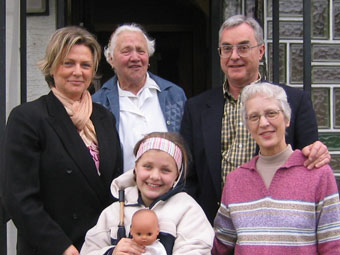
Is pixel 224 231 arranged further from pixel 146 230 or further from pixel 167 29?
pixel 167 29

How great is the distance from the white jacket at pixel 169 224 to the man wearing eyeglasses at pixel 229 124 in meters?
0.34

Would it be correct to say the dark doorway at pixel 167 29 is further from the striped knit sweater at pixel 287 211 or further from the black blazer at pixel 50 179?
the striped knit sweater at pixel 287 211

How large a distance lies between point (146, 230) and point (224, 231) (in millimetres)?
360

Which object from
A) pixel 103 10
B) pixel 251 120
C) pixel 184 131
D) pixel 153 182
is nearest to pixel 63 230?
pixel 153 182

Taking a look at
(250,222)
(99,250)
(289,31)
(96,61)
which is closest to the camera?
(250,222)

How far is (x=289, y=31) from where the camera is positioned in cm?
405

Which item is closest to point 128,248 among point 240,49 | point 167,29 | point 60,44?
point 60,44

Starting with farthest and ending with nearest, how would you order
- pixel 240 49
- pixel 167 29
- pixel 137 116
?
pixel 167 29
pixel 137 116
pixel 240 49

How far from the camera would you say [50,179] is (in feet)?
7.85

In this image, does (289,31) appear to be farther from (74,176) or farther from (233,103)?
(74,176)

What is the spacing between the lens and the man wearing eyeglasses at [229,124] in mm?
2525

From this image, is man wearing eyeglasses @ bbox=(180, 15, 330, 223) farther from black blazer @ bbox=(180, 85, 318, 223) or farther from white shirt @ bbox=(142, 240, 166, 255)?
white shirt @ bbox=(142, 240, 166, 255)

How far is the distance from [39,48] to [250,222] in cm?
270

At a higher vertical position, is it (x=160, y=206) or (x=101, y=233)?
(x=160, y=206)
